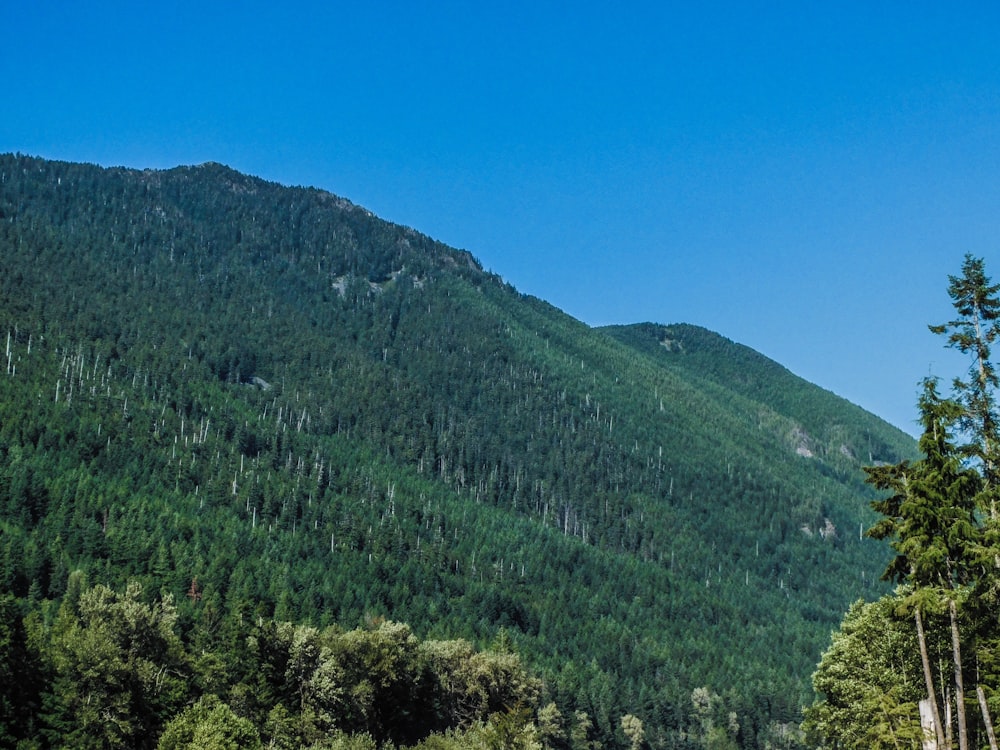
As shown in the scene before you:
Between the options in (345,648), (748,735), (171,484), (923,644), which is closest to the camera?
(923,644)

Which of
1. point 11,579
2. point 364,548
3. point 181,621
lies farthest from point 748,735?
point 11,579

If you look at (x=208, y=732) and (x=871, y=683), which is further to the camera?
(x=208, y=732)

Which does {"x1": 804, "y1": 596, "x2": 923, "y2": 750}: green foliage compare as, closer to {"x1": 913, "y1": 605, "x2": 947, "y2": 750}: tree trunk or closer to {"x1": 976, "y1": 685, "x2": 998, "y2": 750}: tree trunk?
{"x1": 913, "y1": 605, "x2": 947, "y2": 750}: tree trunk

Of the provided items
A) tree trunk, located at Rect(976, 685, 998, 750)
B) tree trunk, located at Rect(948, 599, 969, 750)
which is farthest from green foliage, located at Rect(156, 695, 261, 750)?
tree trunk, located at Rect(976, 685, 998, 750)

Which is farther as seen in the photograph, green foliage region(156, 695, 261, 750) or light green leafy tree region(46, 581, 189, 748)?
light green leafy tree region(46, 581, 189, 748)

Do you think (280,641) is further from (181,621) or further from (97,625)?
(181,621)

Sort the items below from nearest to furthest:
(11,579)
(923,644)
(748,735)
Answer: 1. (923,644)
2. (11,579)
3. (748,735)

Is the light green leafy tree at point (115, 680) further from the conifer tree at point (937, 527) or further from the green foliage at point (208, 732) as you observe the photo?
the conifer tree at point (937, 527)

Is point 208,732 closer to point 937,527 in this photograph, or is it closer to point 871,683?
point 871,683

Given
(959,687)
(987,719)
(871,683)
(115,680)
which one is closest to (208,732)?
(115,680)

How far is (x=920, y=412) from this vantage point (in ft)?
128

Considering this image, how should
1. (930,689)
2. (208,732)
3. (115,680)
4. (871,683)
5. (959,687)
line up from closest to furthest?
1. (959,687)
2. (930,689)
3. (871,683)
4. (208,732)
5. (115,680)

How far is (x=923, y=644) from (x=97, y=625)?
176ft

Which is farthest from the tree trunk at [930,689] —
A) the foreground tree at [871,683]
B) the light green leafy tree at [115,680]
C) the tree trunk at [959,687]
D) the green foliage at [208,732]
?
the light green leafy tree at [115,680]
